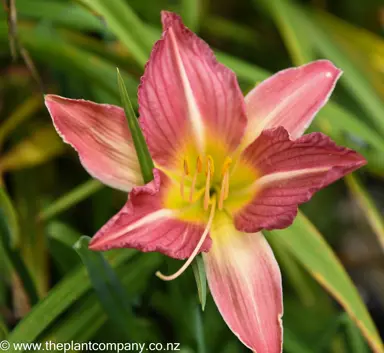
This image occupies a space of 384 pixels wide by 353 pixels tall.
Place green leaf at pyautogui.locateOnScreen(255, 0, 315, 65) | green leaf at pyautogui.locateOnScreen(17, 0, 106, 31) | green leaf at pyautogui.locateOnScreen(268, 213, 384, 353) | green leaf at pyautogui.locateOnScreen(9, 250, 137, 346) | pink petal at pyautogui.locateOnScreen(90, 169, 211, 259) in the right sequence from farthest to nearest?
green leaf at pyautogui.locateOnScreen(255, 0, 315, 65) < green leaf at pyautogui.locateOnScreen(17, 0, 106, 31) < green leaf at pyautogui.locateOnScreen(268, 213, 384, 353) < green leaf at pyautogui.locateOnScreen(9, 250, 137, 346) < pink petal at pyautogui.locateOnScreen(90, 169, 211, 259)

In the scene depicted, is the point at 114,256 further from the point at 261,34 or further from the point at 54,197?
the point at 261,34

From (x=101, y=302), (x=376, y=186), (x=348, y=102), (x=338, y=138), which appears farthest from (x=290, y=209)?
(x=376, y=186)

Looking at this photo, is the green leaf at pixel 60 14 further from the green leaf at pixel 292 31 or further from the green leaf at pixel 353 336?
the green leaf at pixel 353 336

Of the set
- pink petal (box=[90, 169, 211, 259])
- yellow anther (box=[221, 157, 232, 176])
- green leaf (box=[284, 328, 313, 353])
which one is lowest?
green leaf (box=[284, 328, 313, 353])

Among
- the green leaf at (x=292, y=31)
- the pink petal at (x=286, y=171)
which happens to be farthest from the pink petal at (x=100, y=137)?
the green leaf at (x=292, y=31)

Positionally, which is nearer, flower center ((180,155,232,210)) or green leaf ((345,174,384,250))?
flower center ((180,155,232,210))

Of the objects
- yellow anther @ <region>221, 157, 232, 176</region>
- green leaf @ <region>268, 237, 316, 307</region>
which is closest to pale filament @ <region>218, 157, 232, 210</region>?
yellow anther @ <region>221, 157, 232, 176</region>

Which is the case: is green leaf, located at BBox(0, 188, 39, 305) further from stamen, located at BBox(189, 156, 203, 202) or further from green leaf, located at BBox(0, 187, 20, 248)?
stamen, located at BBox(189, 156, 203, 202)
